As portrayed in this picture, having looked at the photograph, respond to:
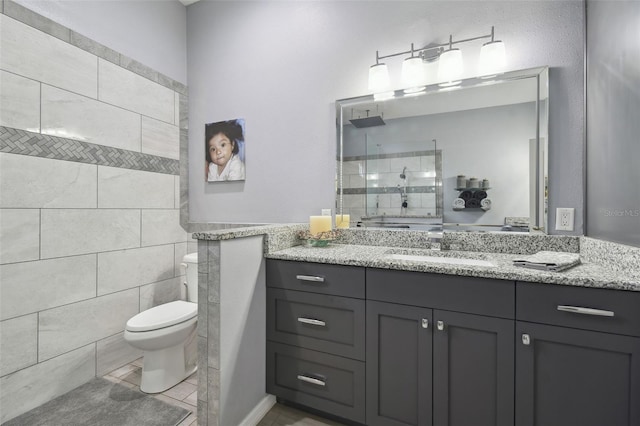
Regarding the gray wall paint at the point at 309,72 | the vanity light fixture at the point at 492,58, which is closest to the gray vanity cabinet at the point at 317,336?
the gray wall paint at the point at 309,72

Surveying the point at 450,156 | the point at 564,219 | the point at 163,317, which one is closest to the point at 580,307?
the point at 564,219

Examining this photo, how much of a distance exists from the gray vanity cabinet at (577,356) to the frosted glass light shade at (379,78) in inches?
54.9

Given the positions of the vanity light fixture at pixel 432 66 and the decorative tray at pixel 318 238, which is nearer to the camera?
the vanity light fixture at pixel 432 66

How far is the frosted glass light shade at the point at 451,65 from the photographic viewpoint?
1773 millimetres

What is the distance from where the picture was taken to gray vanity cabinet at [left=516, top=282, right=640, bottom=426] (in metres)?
1.04

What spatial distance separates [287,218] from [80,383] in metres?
1.68

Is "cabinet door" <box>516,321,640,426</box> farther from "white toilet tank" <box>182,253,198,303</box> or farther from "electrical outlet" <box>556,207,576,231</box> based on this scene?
"white toilet tank" <box>182,253,198,303</box>

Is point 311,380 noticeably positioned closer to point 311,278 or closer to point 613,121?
point 311,278

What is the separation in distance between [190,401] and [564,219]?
2.34m

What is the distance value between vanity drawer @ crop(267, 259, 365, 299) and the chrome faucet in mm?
565

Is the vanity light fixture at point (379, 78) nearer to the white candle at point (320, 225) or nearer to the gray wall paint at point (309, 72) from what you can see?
the gray wall paint at point (309, 72)

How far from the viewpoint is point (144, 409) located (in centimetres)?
170

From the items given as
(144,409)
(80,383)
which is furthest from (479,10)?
(80,383)

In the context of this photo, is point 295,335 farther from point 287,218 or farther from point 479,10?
point 479,10
